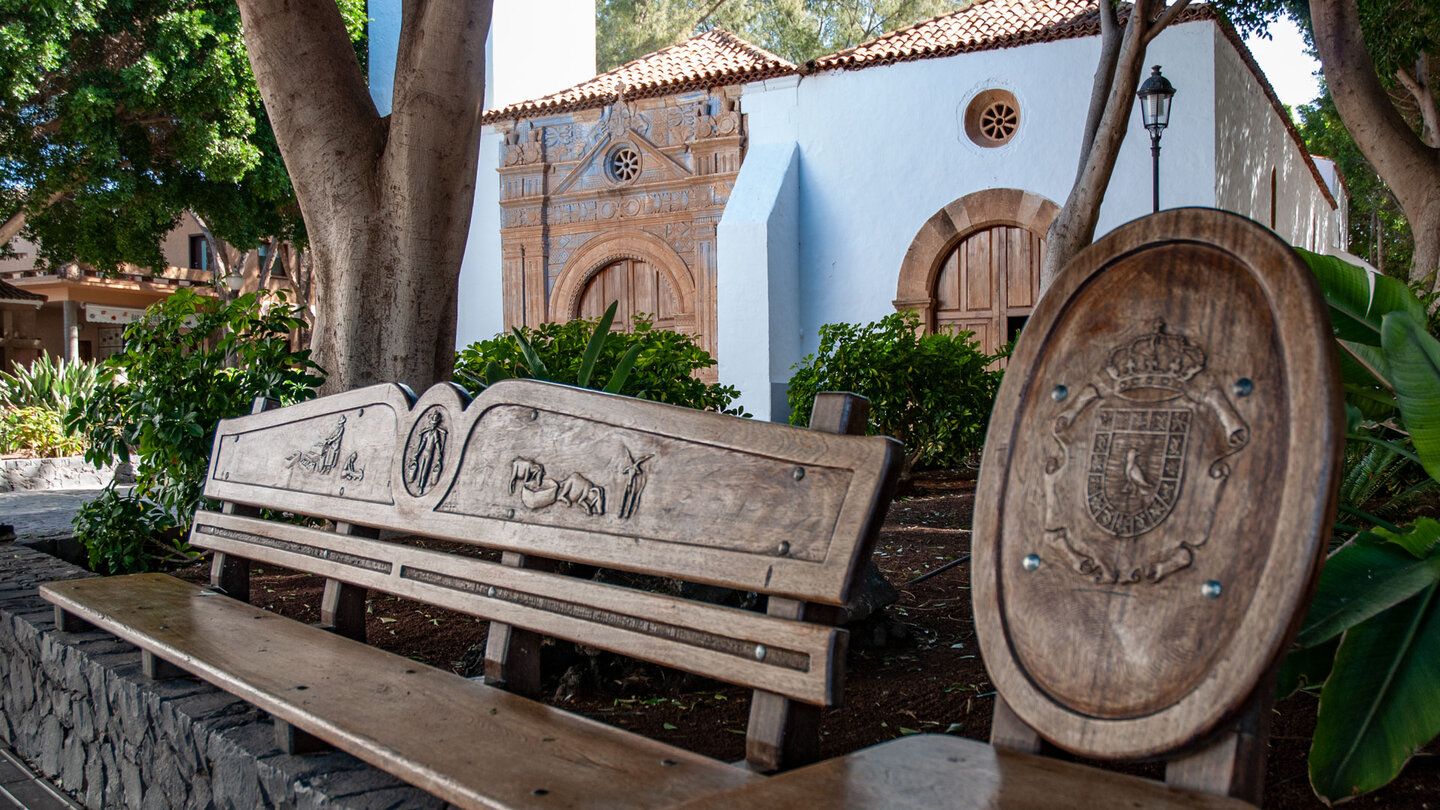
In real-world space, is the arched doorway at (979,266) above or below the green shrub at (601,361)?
Answer: above

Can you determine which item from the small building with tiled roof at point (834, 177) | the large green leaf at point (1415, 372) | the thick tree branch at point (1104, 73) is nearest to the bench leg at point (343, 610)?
the large green leaf at point (1415, 372)

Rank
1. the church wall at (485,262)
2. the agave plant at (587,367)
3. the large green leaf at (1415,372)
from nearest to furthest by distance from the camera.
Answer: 1. the large green leaf at (1415,372)
2. the agave plant at (587,367)
3. the church wall at (485,262)

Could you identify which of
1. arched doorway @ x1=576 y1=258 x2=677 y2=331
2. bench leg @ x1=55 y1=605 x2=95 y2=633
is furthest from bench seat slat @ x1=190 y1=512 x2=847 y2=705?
arched doorway @ x1=576 y1=258 x2=677 y2=331

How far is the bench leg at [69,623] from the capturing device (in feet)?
10.8

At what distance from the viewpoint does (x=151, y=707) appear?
8.54 ft

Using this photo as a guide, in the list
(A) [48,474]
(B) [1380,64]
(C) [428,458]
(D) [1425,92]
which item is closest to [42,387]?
(A) [48,474]

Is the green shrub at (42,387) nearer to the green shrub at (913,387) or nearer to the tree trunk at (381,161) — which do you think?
the green shrub at (913,387)

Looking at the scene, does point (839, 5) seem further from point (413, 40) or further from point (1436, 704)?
point (1436, 704)

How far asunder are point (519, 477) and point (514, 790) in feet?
2.77

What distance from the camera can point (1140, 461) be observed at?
4.33 feet

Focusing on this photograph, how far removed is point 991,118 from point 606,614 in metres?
11.3

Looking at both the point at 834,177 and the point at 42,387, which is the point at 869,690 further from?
the point at 42,387

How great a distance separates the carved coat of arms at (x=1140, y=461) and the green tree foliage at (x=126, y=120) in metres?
14.2

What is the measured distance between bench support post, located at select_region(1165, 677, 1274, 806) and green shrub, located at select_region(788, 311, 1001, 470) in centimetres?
641
